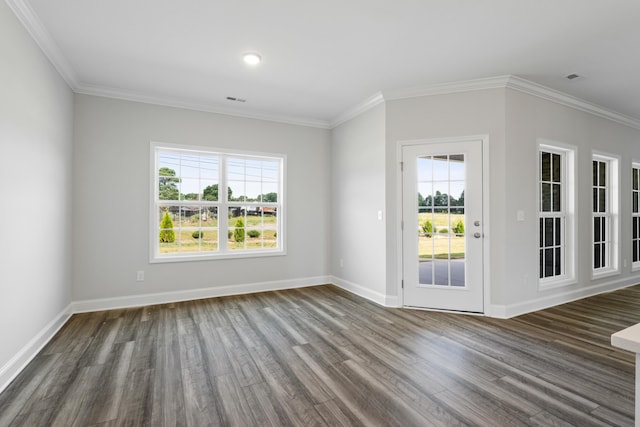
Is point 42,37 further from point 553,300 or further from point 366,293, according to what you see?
point 553,300

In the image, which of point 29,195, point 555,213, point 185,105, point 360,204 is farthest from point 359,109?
point 29,195

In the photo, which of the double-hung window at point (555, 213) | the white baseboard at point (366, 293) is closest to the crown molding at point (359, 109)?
the double-hung window at point (555, 213)

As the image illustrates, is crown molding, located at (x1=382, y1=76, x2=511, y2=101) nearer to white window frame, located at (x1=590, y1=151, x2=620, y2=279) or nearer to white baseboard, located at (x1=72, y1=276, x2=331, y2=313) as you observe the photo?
white window frame, located at (x1=590, y1=151, x2=620, y2=279)

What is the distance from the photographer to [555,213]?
4090 millimetres

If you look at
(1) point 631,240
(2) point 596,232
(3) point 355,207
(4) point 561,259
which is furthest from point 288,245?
(1) point 631,240

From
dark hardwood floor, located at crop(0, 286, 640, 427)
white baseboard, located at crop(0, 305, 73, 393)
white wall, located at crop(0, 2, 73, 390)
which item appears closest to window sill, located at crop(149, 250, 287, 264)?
dark hardwood floor, located at crop(0, 286, 640, 427)

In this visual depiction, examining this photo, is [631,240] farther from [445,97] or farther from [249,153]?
[249,153]

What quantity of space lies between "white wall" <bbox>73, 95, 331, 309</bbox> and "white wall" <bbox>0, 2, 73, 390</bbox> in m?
0.30

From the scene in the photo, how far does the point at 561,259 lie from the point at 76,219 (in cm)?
617

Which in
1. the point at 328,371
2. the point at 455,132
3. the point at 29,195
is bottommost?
the point at 328,371

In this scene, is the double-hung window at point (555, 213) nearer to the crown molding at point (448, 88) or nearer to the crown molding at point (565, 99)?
the crown molding at point (565, 99)

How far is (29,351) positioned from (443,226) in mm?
4193

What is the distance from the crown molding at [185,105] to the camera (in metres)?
3.79

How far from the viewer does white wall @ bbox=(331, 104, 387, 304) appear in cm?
412
